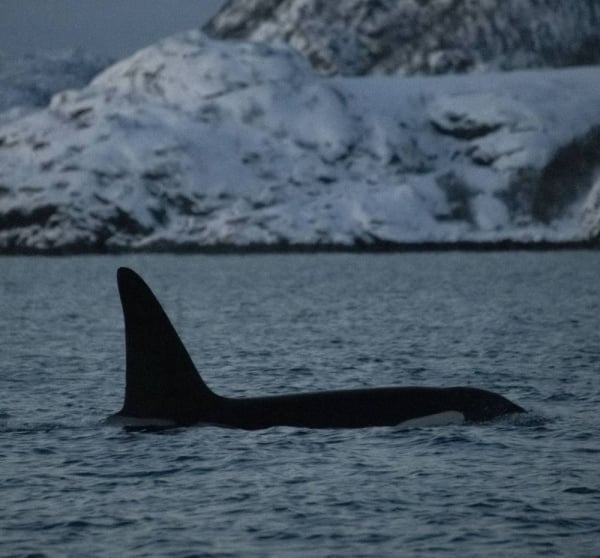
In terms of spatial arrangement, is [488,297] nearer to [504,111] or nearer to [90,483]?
[90,483]

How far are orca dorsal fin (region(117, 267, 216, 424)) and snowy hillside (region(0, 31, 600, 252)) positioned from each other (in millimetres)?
139084

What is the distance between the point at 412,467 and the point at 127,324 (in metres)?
3.97

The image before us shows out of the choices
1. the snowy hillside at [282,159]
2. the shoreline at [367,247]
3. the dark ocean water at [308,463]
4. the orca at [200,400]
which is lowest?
the shoreline at [367,247]

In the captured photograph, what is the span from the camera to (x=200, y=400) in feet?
63.1

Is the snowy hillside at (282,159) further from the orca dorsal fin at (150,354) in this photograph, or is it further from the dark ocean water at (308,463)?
the orca dorsal fin at (150,354)

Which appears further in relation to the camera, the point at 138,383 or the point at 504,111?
the point at 504,111

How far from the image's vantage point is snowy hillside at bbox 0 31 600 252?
162 meters

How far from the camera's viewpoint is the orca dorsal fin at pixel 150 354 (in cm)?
1864

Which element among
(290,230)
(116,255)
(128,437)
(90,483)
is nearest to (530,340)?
(128,437)

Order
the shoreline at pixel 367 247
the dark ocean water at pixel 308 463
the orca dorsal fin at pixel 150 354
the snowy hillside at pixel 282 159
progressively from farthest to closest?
the snowy hillside at pixel 282 159 → the shoreline at pixel 367 247 → the orca dorsal fin at pixel 150 354 → the dark ocean water at pixel 308 463

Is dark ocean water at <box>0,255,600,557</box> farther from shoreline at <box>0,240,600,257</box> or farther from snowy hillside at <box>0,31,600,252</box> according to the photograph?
snowy hillside at <box>0,31,600,252</box>

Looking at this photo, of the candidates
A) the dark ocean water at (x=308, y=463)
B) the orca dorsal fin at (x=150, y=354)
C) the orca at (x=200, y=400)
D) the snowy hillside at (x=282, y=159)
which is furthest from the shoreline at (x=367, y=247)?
the orca dorsal fin at (x=150, y=354)

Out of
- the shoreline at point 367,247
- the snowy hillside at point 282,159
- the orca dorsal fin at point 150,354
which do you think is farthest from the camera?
the snowy hillside at point 282,159

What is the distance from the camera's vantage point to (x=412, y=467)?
17.2 meters
